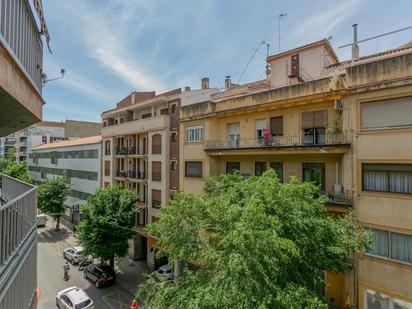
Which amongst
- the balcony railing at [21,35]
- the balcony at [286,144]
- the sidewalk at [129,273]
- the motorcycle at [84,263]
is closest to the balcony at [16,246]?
the balcony railing at [21,35]

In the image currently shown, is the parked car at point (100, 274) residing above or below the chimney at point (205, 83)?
below

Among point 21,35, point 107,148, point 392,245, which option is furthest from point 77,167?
point 392,245

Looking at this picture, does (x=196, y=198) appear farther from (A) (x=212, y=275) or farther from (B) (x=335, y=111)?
(B) (x=335, y=111)

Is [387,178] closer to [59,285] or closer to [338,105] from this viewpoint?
[338,105]

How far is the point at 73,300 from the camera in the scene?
15.9 m

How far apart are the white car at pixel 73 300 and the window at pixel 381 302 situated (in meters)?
A: 15.3

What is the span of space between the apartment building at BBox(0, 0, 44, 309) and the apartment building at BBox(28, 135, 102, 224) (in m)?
27.1

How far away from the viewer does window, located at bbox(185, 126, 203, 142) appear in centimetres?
1991

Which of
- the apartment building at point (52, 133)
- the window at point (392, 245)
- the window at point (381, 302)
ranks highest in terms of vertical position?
the apartment building at point (52, 133)

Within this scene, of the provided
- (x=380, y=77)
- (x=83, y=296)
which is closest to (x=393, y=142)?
(x=380, y=77)

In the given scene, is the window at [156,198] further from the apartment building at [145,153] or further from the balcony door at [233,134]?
the balcony door at [233,134]

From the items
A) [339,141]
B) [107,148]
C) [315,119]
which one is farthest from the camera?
[107,148]

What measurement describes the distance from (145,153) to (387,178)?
19.7 metres

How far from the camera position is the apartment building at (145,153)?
896 inches
